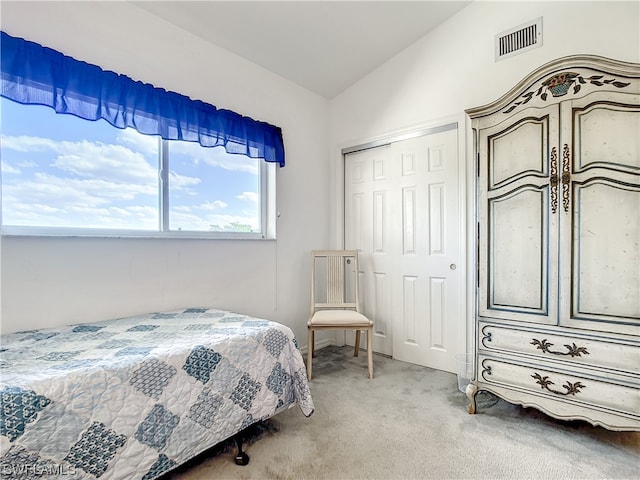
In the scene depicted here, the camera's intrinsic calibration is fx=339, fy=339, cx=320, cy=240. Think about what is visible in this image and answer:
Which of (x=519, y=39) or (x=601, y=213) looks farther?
(x=519, y=39)

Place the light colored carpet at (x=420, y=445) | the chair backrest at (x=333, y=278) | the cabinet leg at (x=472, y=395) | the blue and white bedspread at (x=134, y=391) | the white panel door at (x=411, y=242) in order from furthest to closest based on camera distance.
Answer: the chair backrest at (x=333, y=278), the white panel door at (x=411, y=242), the cabinet leg at (x=472, y=395), the light colored carpet at (x=420, y=445), the blue and white bedspread at (x=134, y=391)

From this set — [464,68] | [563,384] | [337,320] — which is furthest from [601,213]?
[337,320]

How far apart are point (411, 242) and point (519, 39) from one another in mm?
1645

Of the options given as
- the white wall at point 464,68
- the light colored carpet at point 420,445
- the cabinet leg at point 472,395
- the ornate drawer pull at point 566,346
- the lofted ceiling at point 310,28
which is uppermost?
the lofted ceiling at point 310,28

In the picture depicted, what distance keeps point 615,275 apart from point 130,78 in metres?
2.80

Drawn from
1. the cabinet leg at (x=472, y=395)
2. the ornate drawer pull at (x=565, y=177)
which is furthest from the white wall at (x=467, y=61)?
the cabinet leg at (x=472, y=395)

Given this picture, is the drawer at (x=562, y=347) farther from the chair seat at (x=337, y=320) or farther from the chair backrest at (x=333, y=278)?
the chair backrest at (x=333, y=278)

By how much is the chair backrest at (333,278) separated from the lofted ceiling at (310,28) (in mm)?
1636

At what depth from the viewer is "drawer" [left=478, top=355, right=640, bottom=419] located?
159 cm

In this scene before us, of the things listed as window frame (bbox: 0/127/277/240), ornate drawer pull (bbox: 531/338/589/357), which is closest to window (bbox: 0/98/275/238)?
window frame (bbox: 0/127/277/240)

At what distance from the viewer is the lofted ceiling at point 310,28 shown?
2225mm

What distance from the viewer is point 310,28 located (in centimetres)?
250

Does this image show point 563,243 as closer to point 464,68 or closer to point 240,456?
point 464,68

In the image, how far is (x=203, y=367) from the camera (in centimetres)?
148
